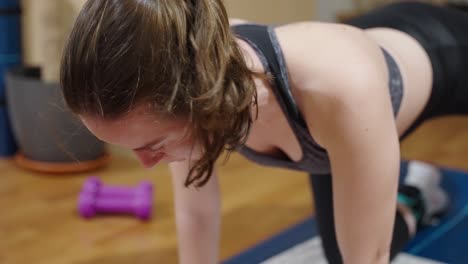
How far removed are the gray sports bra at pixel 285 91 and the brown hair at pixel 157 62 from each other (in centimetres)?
14

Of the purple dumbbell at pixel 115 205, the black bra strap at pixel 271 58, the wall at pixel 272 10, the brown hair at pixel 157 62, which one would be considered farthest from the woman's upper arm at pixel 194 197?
the wall at pixel 272 10

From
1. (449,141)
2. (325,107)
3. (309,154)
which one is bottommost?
(449,141)

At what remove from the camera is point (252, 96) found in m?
0.71

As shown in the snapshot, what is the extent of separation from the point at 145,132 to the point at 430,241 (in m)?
0.95

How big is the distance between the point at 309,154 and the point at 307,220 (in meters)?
0.68

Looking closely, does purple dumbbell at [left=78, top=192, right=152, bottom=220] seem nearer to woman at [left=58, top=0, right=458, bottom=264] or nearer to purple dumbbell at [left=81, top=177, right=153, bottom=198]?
purple dumbbell at [left=81, top=177, right=153, bottom=198]

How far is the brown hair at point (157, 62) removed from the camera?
641 millimetres

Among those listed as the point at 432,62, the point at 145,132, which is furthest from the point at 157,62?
the point at 432,62

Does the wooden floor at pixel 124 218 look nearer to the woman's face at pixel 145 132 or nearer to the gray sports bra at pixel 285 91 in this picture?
the gray sports bra at pixel 285 91

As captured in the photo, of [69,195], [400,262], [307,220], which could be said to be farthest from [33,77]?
[400,262]

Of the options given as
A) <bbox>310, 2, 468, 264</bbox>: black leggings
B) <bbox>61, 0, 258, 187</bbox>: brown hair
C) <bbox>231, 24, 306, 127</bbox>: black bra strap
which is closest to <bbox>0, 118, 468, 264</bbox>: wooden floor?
<bbox>310, 2, 468, 264</bbox>: black leggings

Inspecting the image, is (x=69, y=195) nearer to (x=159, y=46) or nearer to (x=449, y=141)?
(x=159, y=46)

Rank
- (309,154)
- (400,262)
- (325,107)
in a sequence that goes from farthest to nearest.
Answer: (400,262), (309,154), (325,107)

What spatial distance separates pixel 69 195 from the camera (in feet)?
5.81
